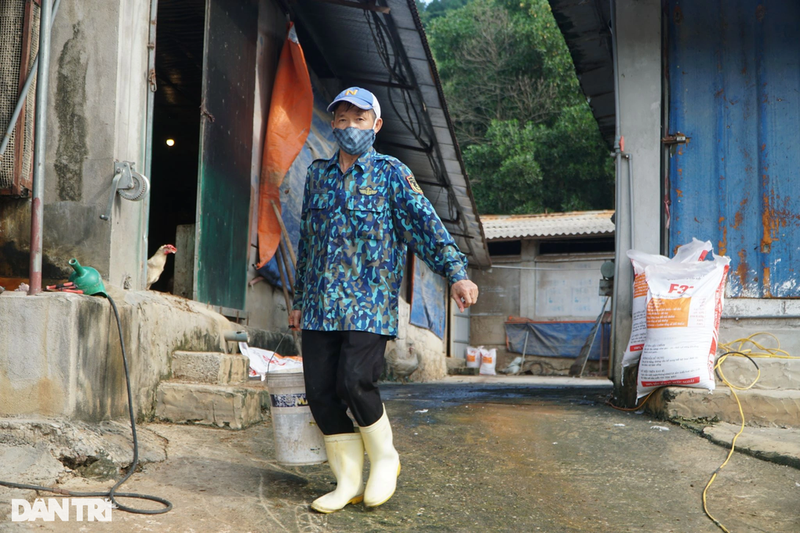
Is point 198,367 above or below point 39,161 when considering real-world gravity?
below

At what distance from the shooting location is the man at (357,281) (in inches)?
113

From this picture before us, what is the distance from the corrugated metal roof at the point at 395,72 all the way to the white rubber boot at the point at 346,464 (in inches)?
181

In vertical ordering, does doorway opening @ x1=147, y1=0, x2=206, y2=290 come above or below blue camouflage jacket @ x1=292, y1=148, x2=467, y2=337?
above

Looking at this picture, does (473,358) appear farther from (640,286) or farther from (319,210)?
(319,210)

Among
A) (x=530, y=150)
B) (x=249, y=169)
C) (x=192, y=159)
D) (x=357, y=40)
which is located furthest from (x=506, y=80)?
(x=249, y=169)

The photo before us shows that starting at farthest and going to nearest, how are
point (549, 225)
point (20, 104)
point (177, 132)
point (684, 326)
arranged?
point (549, 225) → point (177, 132) → point (684, 326) → point (20, 104)

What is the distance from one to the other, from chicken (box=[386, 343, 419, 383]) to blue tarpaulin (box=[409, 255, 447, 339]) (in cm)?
139

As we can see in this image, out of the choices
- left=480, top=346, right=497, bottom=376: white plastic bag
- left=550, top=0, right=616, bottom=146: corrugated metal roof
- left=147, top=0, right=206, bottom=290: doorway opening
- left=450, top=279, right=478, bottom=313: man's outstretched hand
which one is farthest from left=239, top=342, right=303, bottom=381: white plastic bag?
left=480, top=346, right=497, bottom=376: white plastic bag

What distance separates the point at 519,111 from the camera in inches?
928

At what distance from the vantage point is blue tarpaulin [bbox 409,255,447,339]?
13.8m

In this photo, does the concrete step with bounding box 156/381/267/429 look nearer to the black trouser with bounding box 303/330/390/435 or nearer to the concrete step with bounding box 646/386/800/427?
the black trouser with bounding box 303/330/390/435

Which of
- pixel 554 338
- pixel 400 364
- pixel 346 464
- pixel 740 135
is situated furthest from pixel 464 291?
pixel 554 338

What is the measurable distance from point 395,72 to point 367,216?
16.6 feet

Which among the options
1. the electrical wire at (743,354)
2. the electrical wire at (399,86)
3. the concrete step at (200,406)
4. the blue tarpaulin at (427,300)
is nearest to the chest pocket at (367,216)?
the concrete step at (200,406)
